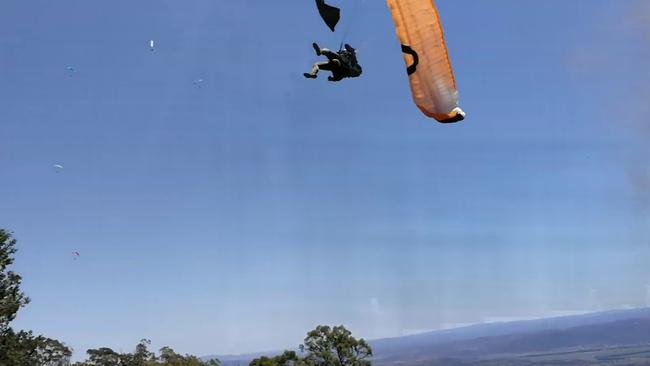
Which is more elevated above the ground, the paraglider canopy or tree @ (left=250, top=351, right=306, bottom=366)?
the paraglider canopy

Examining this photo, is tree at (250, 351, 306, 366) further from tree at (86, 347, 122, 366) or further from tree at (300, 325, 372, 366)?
tree at (86, 347, 122, 366)

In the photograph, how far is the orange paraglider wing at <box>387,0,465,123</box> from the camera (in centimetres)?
1241

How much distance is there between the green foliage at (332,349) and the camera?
148 feet

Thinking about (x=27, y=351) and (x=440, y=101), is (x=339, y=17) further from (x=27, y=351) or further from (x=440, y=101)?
(x=27, y=351)

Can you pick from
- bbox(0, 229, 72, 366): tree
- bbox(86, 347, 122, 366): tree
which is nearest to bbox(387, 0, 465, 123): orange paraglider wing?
bbox(0, 229, 72, 366): tree

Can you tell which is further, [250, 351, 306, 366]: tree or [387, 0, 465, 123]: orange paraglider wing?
[250, 351, 306, 366]: tree

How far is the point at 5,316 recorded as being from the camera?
114 feet

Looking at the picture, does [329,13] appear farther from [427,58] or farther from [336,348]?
[336,348]

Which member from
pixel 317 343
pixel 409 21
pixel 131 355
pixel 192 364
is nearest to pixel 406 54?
pixel 409 21

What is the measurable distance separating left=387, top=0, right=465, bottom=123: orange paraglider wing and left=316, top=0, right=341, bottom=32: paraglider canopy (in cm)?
129

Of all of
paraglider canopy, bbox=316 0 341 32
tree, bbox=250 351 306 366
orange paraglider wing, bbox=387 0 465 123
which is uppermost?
paraglider canopy, bbox=316 0 341 32

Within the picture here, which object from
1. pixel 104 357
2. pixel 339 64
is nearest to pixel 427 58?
pixel 339 64

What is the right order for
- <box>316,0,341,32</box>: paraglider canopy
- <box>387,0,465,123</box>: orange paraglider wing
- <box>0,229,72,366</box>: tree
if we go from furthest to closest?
<box>0,229,72,366</box>: tree < <box>316,0,341,32</box>: paraglider canopy < <box>387,0,465,123</box>: orange paraglider wing

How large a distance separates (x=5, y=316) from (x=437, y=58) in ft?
110
